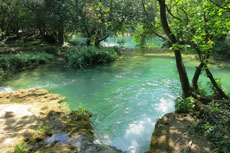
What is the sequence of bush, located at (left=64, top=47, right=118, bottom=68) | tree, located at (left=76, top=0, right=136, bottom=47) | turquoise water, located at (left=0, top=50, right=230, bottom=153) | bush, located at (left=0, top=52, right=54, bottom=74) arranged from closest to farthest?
1. turquoise water, located at (left=0, top=50, right=230, bottom=153)
2. bush, located at (left=0, top=52, right=54, bottom=74)
3. bush, located at (left=64, top=47, right=118, bottom=68)
4. tree, located at (left=76, top=0, right=136, bottom=47)

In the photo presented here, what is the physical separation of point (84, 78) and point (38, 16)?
13201 mm

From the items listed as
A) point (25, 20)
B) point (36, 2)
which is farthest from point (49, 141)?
point (25, 20)

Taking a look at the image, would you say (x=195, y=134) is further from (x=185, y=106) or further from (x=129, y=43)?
(x=129, y=43)

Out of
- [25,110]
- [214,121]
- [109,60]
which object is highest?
[109,60]

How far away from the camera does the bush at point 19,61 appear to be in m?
13.9

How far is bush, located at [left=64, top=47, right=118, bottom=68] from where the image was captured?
1627cm

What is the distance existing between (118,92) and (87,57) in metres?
7.97

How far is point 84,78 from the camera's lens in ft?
43.1

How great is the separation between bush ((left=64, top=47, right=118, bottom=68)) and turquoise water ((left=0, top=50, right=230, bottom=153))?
3.36ft

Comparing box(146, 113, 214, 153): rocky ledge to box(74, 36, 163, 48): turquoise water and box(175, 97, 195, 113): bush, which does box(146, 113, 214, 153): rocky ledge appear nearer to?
box(175, 97, 195, 113): bush

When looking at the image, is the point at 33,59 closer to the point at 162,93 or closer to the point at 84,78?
the point at 84,78

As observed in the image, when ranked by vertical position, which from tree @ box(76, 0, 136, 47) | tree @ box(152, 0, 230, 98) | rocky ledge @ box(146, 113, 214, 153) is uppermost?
tree @ box(76, 0, 136, 47)

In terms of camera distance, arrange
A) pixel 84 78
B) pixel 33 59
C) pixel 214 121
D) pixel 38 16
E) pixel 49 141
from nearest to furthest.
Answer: pixel 214 121 < pixel 49 141 < pixel 84 78 < pixel 33 59 < pixel 38 16

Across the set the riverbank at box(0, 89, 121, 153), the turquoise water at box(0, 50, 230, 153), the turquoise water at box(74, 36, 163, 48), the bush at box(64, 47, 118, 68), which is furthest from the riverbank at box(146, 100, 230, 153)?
the bush at box(64, 47, 118, 68)
